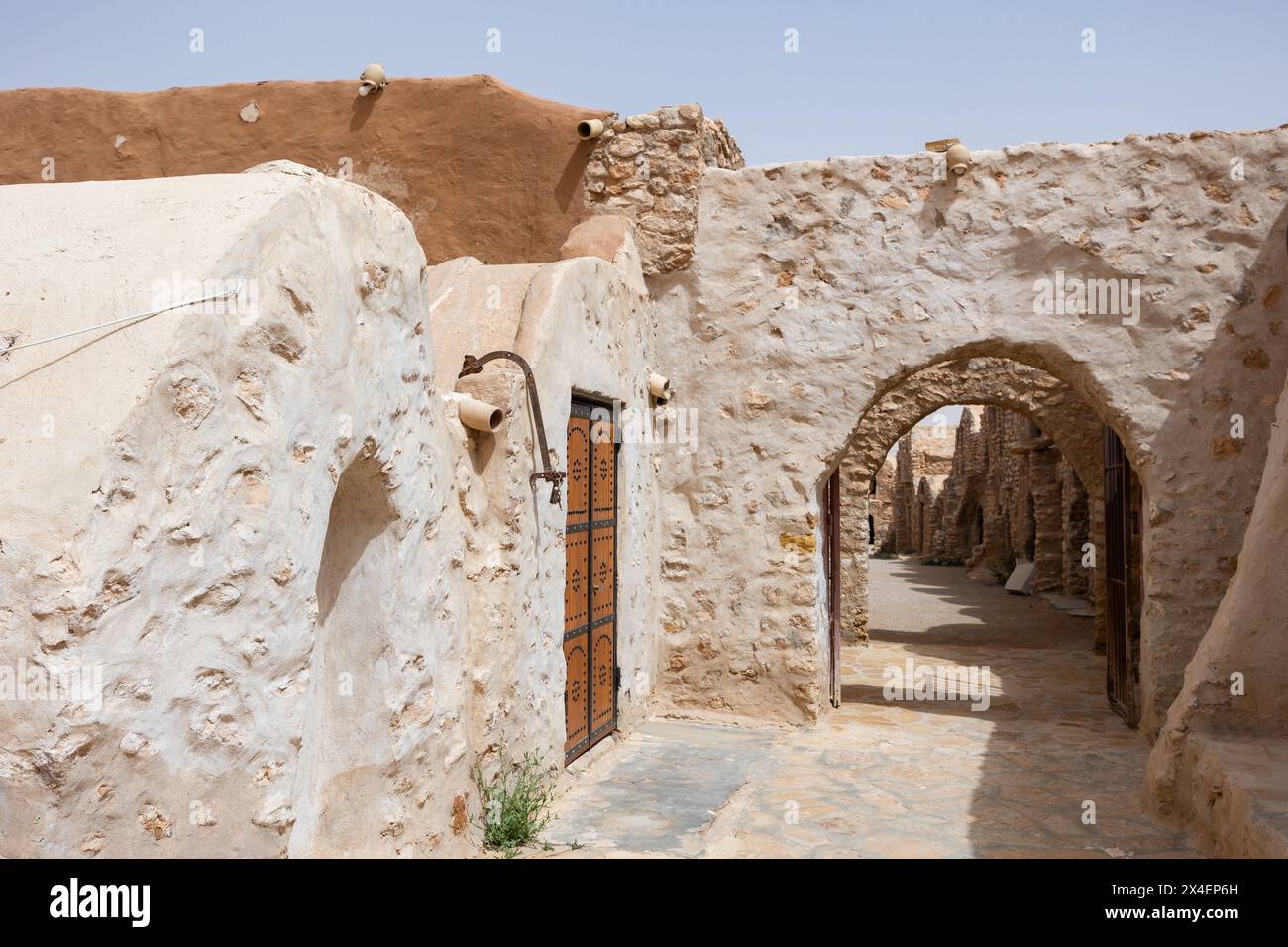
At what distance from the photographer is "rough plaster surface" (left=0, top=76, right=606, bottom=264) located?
6516 mm

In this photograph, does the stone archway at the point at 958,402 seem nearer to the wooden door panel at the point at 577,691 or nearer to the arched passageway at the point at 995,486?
the arched passageway at the point at 995,486

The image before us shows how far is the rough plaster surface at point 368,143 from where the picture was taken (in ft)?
21.4

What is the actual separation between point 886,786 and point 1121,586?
2643 mm

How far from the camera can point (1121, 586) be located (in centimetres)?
699

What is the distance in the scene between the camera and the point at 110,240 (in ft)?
8.46

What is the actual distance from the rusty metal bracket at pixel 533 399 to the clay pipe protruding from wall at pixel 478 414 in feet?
1.13

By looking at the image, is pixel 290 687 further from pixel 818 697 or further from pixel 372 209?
pixel 818 697

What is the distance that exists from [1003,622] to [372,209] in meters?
11.6
